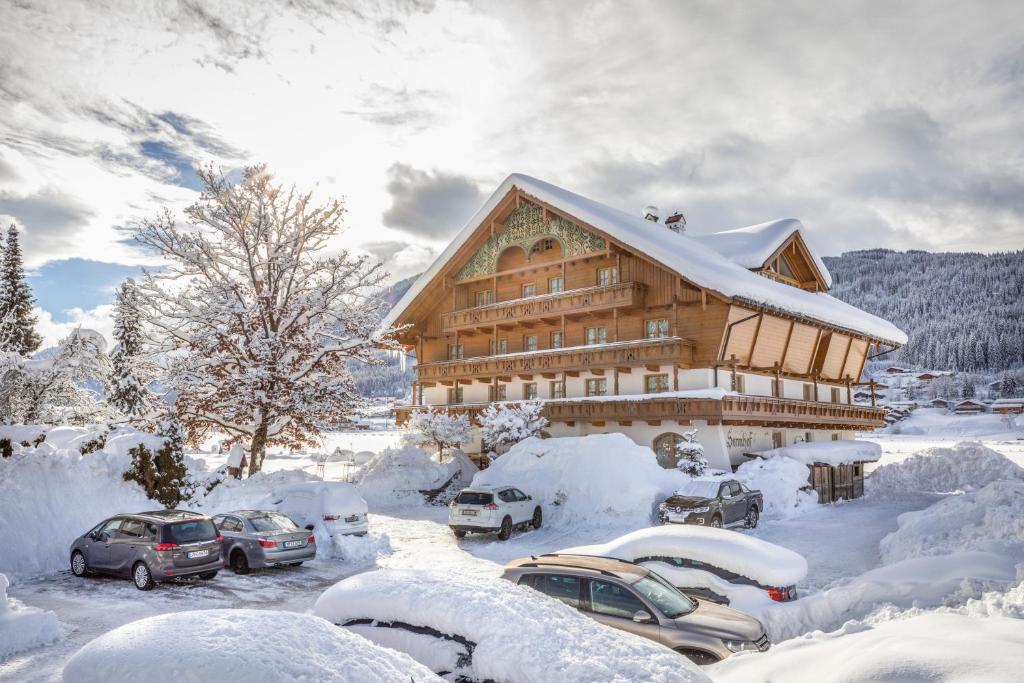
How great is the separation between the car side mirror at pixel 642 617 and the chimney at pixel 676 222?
117ft

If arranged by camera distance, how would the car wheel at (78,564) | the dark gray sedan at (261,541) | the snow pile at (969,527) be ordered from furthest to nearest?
1. the dark gray sedan at (261,541)
2. the car wheel at (78,564)
3. the snow pile at (969,527)

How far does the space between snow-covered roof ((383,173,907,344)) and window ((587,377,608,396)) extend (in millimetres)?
6711

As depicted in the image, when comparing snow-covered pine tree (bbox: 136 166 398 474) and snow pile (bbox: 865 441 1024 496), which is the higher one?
snow-covered pine tree (bbox: 136 166 398 474)

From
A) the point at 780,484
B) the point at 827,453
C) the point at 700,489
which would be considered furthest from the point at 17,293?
the point at 827,453

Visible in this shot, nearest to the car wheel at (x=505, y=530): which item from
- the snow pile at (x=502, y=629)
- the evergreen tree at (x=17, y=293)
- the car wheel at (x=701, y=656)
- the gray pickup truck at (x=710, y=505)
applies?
the gray pickup truck at (x=710, y=505)

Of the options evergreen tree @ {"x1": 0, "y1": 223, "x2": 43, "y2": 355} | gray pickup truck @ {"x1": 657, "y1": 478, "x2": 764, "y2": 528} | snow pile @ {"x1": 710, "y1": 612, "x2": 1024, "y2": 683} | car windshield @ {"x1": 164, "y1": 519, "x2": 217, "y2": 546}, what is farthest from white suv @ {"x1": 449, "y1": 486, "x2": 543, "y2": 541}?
evergreen tree @ {"x1": 0, "y1": 223, "x2": 43, "y2": 355}

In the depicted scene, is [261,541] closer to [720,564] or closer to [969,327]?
[720,564]

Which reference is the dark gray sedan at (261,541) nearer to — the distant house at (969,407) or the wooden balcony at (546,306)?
the wooden balcony at (546,306)

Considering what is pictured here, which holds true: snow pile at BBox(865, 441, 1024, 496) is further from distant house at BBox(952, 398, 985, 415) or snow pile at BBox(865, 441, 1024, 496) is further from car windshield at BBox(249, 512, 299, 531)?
distant house at BBox(952, 398, 985, 415)

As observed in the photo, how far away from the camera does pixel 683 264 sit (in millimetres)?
28391

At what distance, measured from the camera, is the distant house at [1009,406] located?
4272 inches

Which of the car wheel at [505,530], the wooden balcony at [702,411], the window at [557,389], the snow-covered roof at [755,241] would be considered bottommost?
the car wheel at [505,530]

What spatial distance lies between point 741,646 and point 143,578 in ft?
38.2

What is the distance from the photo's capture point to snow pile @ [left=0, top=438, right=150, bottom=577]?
1510 centimetres
